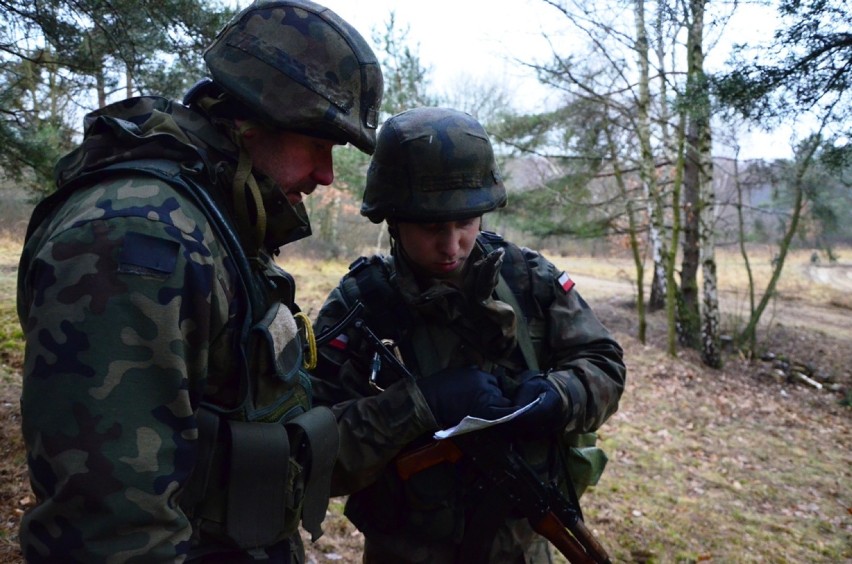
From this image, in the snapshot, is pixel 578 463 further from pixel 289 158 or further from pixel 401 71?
pixel 401 71

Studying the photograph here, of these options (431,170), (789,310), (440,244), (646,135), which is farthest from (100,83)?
(789,310)

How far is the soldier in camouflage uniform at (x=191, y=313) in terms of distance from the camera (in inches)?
37.8

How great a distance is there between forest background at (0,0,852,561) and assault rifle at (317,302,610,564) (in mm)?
1875

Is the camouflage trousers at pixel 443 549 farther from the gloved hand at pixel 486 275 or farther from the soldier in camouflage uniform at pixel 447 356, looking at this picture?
the gloved hand at pixel 486 275

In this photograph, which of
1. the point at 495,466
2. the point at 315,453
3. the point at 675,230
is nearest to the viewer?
the point at 315,453

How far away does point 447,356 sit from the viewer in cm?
216

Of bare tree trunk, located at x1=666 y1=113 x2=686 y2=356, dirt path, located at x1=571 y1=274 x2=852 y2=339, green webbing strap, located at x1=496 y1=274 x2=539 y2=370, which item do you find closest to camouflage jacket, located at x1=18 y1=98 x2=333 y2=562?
green webbing strap, located at x1=496 y1=274 x2=539 y2=370

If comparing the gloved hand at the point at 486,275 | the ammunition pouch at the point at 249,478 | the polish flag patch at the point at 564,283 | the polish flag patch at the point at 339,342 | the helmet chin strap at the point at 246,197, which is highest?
the helmet chin strap at the point at 246,197

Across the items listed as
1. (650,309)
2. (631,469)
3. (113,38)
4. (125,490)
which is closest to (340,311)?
(125,490)

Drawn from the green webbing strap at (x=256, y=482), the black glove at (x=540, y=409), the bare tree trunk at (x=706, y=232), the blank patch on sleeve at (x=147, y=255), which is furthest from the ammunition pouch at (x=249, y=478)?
the bare tree trunk at (x=706, y=232)

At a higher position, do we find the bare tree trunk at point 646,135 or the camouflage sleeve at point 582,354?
the bare tree trunk at point 646,135

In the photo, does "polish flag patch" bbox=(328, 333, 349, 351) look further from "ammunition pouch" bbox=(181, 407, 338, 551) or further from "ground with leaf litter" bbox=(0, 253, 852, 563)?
"ground with leaf litter" bbox=(0, 253, 852, 563)

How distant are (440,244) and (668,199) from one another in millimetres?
12130

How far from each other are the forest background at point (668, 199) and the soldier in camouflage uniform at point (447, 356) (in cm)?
179
